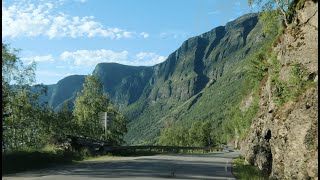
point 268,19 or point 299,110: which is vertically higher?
point 268,19

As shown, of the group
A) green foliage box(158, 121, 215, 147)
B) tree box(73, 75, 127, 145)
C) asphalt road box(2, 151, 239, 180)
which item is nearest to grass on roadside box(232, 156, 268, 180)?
asphalt road box(2, 151, 239, 180)

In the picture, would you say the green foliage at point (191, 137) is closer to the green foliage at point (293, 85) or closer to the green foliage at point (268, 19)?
the green foliage at point (268, 19)

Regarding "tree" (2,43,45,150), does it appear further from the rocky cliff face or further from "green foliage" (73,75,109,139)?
the rocky cliff face

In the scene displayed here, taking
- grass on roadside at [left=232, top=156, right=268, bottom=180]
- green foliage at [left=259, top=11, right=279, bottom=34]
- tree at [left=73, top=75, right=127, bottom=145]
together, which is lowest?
grass on roadside at [left=232, top=156, right=268, bottom=180]

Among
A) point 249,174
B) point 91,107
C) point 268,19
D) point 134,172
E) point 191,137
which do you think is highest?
point 268,19

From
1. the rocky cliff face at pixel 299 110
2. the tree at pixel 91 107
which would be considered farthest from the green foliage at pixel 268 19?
the tree at pixel 91 107

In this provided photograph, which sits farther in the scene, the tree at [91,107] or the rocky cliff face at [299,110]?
the tree at [91,107]

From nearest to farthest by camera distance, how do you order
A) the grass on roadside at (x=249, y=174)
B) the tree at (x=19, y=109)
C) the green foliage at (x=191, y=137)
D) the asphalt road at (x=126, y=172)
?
the asphalt road at (x=126, y=172) < the grass on roadside at (x=249, y=174) < the tree at (x=19, y=109) < the green foliage at (x=191, y=137)

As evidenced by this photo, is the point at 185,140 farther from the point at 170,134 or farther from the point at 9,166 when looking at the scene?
the point at 9,166

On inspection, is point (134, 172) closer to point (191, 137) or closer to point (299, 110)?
point (299, 110)

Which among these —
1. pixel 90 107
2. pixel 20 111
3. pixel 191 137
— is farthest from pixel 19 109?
pixel 191 137

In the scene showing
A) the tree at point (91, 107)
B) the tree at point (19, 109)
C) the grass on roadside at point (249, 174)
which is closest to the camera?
the grass on roadside at point (249, 174)

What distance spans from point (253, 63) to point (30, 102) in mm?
30402

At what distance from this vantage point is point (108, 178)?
17.6 metres
